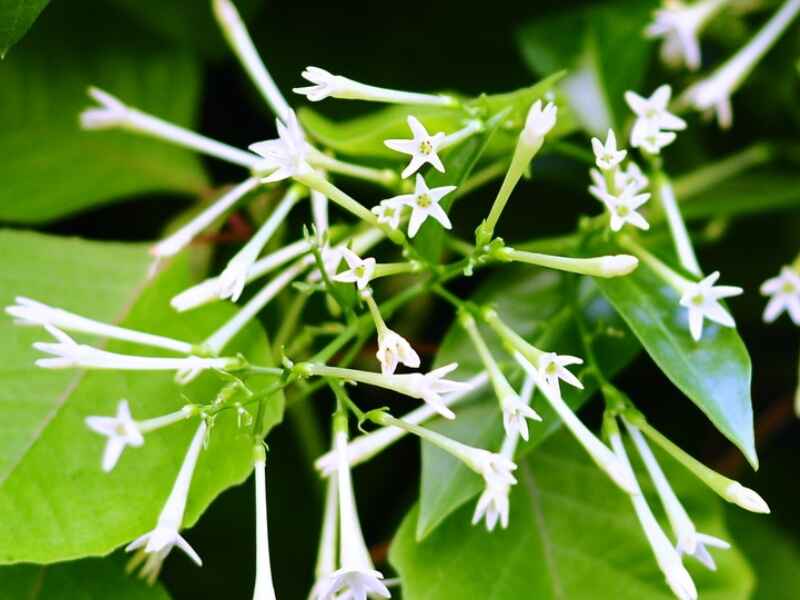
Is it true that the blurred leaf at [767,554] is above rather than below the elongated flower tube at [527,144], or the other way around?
below

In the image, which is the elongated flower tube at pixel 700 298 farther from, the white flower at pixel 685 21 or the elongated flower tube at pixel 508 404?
the white flower at pixel 685 21

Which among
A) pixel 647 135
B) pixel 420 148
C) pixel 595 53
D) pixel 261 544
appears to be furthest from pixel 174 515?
pixel 595 53

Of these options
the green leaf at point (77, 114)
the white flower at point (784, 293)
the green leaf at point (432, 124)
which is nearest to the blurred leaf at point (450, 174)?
the green leaf at point (432, 124)

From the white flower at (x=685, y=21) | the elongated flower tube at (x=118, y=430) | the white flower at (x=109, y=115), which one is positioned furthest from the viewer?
the white flower at (x=685, y=21)

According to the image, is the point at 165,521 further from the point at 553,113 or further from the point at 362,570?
the point at 553,113

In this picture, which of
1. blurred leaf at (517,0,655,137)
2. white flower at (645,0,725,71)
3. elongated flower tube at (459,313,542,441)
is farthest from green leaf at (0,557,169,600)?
white flower at (645,0,725,71)

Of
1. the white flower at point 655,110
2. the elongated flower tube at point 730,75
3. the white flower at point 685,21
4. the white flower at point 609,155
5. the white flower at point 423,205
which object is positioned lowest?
the white flower at point 423,205

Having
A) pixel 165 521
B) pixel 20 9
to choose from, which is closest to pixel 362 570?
pixel 165 521
